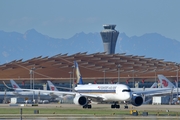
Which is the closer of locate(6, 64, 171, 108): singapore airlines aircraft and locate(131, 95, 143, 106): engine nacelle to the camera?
locate(6, 64, 171, 108): singapore airlines aircraft

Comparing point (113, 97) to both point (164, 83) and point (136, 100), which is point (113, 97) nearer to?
point (136, 100)

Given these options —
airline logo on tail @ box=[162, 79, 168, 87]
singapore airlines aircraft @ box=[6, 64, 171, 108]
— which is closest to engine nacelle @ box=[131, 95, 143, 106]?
singapore airlines aircraft @ box=[6, 64, 171, 108]

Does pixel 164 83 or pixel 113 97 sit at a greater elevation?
pixel 164 83

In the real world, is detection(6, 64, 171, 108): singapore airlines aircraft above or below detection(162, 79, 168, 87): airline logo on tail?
below

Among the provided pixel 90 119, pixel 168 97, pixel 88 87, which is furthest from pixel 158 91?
pixel 90 119

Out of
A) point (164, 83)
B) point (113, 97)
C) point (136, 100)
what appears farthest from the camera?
point (164, 83)

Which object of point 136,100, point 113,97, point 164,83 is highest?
point 164,83

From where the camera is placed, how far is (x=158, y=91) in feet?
364

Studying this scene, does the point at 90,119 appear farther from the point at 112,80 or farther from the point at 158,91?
the point at 112,80

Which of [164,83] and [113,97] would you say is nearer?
[113,97]

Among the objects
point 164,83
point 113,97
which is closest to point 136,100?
point 113,97

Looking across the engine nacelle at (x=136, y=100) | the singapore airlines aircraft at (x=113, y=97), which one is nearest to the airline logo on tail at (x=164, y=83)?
the singapore airlines aircraft at (x=113, y=97)

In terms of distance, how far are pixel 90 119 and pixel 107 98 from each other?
28714 millimetres

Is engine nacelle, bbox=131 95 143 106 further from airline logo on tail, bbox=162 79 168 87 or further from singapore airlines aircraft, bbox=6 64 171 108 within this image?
airline logo on tail, bbox=162 79 168 87
